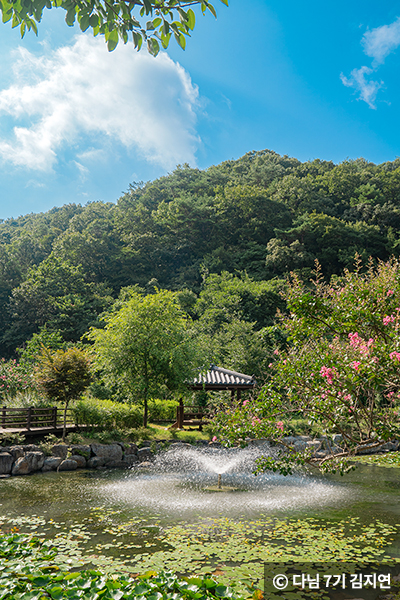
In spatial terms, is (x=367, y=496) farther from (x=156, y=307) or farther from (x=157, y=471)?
(x=156, y=307)

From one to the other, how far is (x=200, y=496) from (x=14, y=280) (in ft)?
115

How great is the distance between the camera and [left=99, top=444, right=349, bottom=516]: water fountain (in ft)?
26.1

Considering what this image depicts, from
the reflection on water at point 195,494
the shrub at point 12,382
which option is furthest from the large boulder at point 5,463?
the shrub at point 12,382

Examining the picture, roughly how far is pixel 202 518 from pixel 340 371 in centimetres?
415

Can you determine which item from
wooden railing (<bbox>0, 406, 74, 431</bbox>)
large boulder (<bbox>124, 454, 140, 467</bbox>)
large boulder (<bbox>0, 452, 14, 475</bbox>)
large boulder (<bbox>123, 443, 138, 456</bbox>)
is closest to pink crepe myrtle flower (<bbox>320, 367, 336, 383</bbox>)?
large boulder (<bbox>0, 452, 14, 475</bbox>)

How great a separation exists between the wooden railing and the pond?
287 cm

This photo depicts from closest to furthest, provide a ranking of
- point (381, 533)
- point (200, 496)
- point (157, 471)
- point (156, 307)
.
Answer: point (381, 533)
point (200, 496)
point (157, 471)
point (156, 307)

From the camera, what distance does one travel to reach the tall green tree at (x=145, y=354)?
16.2 m

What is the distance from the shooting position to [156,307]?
17125 mm

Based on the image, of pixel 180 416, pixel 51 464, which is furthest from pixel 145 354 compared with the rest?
pixel 51 464

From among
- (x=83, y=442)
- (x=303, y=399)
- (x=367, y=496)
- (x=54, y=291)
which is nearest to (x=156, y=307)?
(x=83, y=442)

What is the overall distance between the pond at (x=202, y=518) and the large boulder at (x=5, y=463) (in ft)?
2.28

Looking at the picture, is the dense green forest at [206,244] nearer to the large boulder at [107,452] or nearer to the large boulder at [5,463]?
the large boulder at [107,452]

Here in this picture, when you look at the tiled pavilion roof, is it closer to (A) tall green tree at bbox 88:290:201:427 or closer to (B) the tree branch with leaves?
(A) tall green tree at bbox 88:290:201:427
